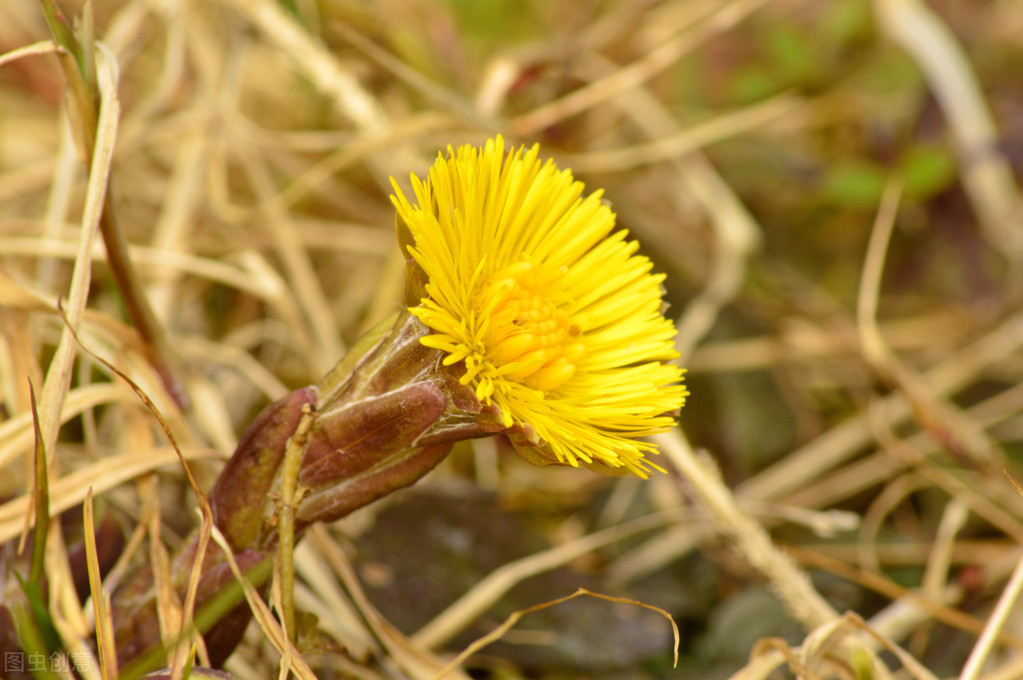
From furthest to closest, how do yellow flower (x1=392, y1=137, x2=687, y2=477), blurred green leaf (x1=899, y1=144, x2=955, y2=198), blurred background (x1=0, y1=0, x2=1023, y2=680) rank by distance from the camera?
blurred green leaf (x1=899, y1=144, x2=955, y2=198)
blurred background (x1=0, y1=0, x2=1023, y2=680)
yellow flower (x1=392, y1=137, x2=687, y2=477)

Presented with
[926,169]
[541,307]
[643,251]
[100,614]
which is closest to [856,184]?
[926,169]

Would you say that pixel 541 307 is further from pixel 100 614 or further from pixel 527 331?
pixel 100 614

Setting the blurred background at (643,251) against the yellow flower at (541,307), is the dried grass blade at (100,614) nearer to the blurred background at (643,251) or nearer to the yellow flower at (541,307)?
the blurred background at (643,251)

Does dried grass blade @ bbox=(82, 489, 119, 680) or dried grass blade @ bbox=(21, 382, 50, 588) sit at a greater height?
dried grass blade @ bbox=(21, 382, 50, 588)

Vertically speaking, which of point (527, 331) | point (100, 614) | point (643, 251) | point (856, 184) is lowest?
point (100, 614)

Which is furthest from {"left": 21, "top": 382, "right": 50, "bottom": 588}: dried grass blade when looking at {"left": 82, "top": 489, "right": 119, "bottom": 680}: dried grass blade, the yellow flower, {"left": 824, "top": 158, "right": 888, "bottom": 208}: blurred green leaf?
{"left": 824, "top": 158, "right": 888, "bottom": 208}: blurred green leaf

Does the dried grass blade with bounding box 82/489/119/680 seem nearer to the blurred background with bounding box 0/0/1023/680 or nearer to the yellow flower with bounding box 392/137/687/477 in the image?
the blurred background with bounding box 0/0/1023/680
